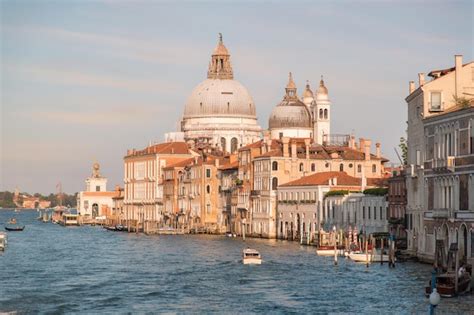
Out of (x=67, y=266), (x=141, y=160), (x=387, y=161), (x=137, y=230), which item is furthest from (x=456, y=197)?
(x=141, y=160)

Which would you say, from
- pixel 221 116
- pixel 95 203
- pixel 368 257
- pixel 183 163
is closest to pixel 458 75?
pixel 368 257

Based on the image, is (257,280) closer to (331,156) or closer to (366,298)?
(366,298)

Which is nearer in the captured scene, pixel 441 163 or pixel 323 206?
pixel 441 163

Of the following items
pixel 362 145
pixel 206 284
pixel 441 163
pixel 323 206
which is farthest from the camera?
pixel 362 145

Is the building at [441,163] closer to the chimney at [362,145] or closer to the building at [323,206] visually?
the building at [323,206]

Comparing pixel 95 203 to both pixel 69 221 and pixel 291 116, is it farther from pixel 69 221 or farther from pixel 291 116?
pixel 291 116

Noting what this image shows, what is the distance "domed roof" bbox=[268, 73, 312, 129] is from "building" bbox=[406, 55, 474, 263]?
75.9 m

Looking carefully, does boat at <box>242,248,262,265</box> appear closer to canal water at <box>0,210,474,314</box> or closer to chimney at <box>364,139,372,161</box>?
canal water at <box>0,210,474,314</box>

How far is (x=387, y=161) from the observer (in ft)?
382

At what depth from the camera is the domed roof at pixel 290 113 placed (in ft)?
469

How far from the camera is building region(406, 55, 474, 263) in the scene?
173 feet

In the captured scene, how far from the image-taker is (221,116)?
157 metres

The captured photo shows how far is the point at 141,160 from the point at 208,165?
27.2 meters

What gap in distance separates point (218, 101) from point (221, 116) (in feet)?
5.73
